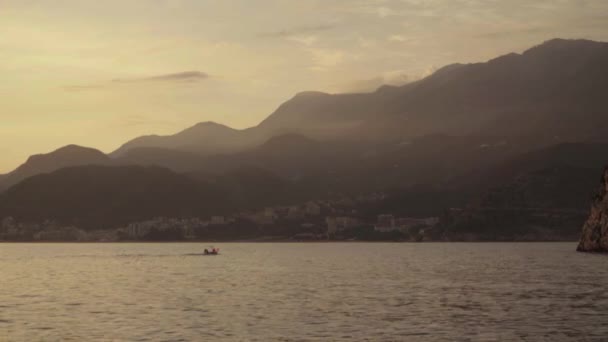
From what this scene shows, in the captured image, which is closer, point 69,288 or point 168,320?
point 168,320

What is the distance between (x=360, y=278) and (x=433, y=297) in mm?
50826

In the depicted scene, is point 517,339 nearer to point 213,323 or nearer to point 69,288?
point 213,323

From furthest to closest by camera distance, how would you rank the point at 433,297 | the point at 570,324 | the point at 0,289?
the point at 0,289 → the point at 433,297 → the point at 570,324

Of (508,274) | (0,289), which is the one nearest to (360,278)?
(508,274)

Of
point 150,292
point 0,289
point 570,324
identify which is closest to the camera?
point 570,324

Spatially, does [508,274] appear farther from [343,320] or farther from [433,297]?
[343,320]

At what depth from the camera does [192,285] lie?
153 metres

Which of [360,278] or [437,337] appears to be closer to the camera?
[437,337]

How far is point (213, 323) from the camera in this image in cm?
9094

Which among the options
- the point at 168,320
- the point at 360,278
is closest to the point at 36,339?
the point at 168,320

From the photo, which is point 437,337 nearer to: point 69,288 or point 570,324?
point 570,324

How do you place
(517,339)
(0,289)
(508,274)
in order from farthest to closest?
(508,274), (0,289), (517,339)

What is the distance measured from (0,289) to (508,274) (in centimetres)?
10332

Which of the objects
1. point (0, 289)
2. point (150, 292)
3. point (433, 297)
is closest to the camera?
point (433, 297)
